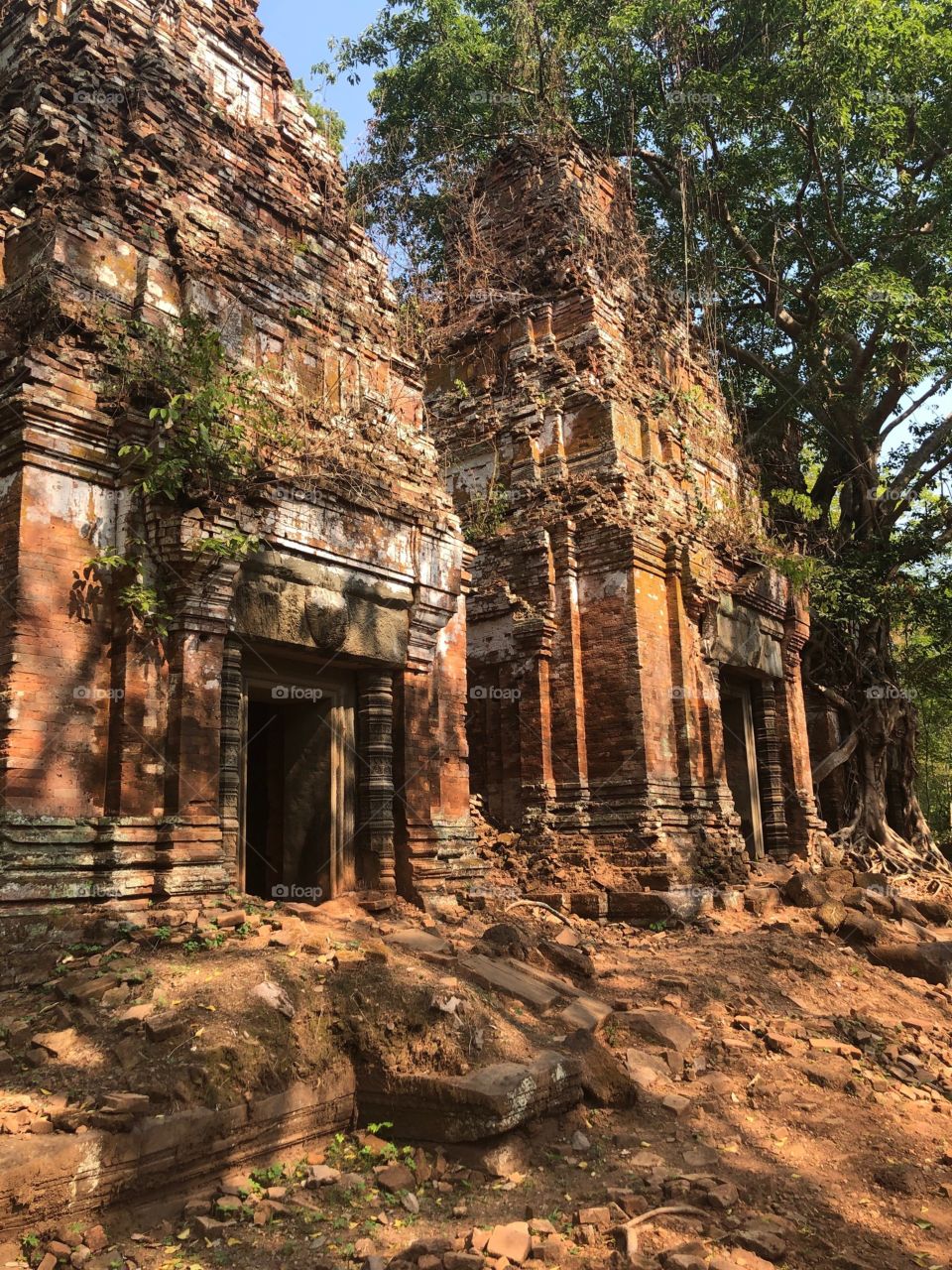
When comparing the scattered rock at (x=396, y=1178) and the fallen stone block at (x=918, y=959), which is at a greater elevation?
the fallen stone block at (x=918, y=959)

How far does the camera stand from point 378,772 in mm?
9055

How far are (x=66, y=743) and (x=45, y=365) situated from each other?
2708 mm

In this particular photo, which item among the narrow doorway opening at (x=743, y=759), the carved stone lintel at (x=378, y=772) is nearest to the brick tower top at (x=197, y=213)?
the carved stone lintel at (x=378, y=772)

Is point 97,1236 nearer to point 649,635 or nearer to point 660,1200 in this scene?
point 660,1200

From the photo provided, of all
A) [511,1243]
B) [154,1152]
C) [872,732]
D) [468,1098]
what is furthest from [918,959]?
[154,1152]

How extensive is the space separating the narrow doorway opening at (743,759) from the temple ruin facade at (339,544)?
0.06m

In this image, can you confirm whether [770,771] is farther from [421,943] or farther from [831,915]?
[421,943]

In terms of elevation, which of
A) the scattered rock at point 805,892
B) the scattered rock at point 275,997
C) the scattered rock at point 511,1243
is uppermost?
the scattered rock at point 275,997

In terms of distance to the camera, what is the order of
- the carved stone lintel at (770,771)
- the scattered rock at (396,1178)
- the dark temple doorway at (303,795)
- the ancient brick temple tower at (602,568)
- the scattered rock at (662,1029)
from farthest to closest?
the carved stone lintel at (770,771)
the ancient brick temple tower at (602,568)
the dark temple doorway at (303,795)
the scattered rock at (662,1029)
the scattered rock at (396,1178)

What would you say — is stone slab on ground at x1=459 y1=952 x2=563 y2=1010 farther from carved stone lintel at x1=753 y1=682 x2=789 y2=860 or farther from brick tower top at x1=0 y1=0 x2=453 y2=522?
carved stone lintel at x1=753 y1=682 x2=789 y2=860

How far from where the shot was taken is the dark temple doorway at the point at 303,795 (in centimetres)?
884

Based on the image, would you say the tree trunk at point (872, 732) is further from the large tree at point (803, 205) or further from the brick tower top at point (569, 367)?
the brick tower top at point (569, 367)

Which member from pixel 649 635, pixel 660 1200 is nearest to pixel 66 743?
pixel 660 1200

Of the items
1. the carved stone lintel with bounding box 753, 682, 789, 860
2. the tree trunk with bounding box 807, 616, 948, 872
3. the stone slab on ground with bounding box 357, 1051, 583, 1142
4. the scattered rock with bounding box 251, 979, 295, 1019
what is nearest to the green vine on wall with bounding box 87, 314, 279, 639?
the scattered rock with bounding box 251, 979, 295, 1019
